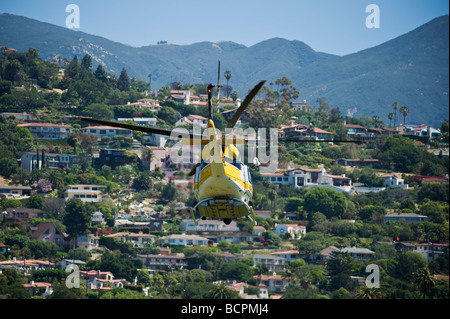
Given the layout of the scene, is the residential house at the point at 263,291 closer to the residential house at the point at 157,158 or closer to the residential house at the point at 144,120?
the residential house at the point at 157,158

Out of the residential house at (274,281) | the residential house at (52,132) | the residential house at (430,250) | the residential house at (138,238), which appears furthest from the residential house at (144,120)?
the residential house at (274,281)

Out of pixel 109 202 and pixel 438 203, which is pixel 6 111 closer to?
→ pixel 109 202

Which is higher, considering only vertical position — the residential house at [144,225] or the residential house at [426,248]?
the residential house at [144,225]

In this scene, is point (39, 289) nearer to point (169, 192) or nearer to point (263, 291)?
point (263, 291)

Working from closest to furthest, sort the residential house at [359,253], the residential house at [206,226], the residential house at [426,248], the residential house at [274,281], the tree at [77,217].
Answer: the residential house at [274,281], the residential house at [359,253], the tree at [77,217], the residential house at [426,248], the residential house at [206,226]

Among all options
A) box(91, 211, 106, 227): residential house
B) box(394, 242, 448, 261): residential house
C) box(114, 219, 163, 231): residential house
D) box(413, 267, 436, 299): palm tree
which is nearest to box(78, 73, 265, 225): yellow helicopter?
box(413, 267, 436, 299): palm tree

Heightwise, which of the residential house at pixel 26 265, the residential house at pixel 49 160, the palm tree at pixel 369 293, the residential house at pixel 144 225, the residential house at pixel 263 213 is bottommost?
the palm tree at pixel 369 293

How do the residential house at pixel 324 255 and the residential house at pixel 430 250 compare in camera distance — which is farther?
the residential house at pixel 430 250
